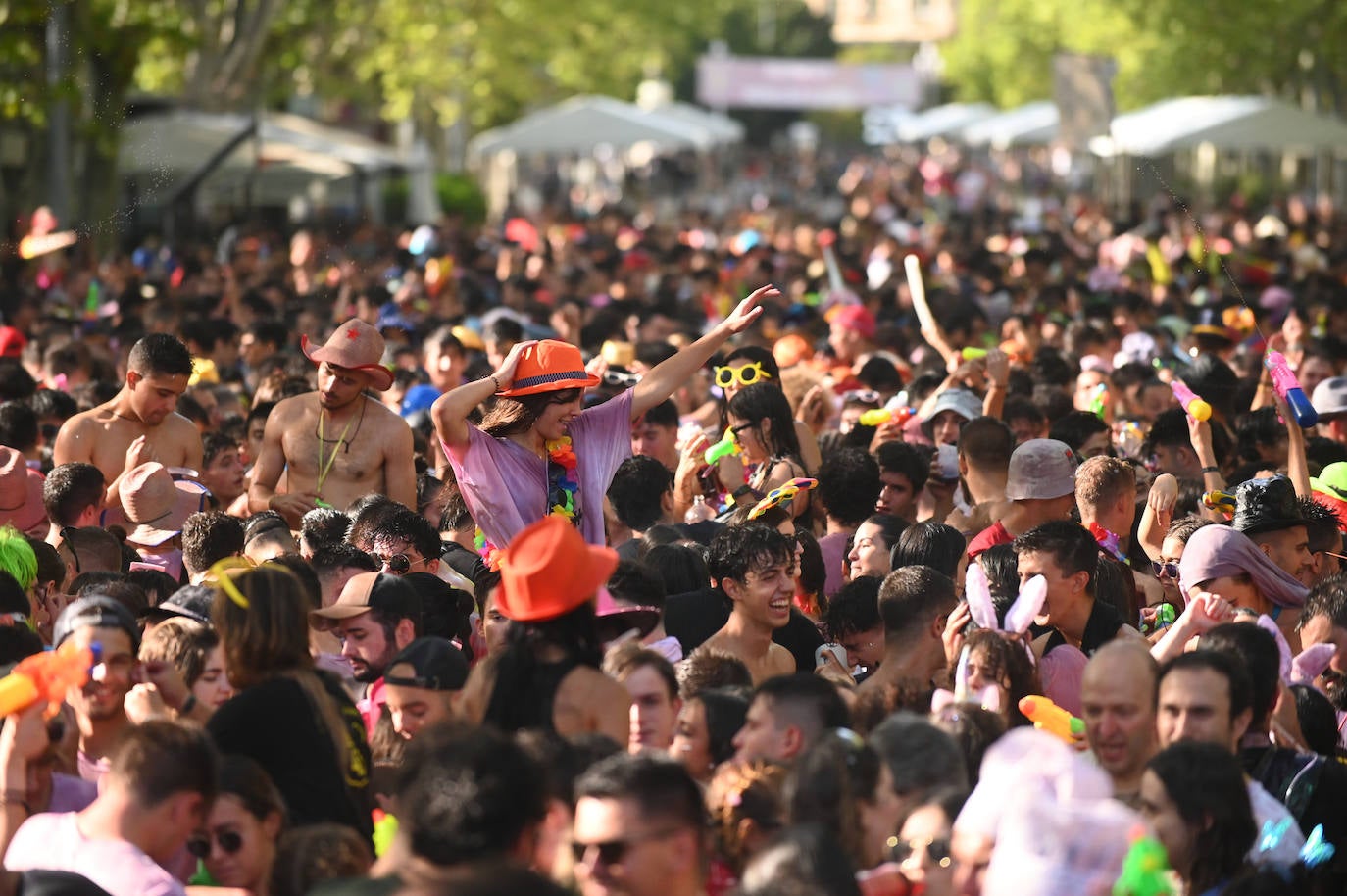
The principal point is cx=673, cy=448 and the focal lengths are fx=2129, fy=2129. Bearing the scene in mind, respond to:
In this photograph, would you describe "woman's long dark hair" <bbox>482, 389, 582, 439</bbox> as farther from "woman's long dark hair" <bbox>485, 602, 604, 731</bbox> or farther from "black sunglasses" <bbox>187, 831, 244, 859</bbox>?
"black sunglasses" <bbox>187, 831, 244, 859</bbox>

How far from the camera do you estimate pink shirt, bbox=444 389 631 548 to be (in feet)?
23.8

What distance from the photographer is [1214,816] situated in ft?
15.2

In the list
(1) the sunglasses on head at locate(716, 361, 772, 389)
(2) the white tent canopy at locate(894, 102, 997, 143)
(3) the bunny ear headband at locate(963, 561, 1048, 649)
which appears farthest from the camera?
(2) the white tent canopy at locate(894, 102, 997, 143)

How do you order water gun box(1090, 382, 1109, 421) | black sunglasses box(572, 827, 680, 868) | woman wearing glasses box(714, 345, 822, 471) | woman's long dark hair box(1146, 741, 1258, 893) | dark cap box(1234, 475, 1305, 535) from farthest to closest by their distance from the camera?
water gun box(1090, 382, 1109, 421), woman wearing glasses box(714, 345, 822, 471), dark cap box(1234, 475, 1305, 535), woman's long dark hair box(1146, 741, 1258, 893), black sunglasses box(572, 827, 680, 868)

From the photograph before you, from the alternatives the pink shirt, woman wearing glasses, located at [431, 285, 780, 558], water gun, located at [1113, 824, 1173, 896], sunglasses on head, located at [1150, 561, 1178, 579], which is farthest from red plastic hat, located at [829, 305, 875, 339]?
water gun, located at [1113, 824, 1173, 896]

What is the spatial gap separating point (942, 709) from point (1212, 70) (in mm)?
32223

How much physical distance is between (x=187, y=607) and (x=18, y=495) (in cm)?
248

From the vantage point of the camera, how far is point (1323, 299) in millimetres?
16750

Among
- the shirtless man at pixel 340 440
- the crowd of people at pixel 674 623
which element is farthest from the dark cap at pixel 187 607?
the shirtless man at pixel 340 440

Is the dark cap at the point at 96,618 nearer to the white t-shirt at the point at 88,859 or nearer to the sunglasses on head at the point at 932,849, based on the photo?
the white t-shirt at the point at 88,859

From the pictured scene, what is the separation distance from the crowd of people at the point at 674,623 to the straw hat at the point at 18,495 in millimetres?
21

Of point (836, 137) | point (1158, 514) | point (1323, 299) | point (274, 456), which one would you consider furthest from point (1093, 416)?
point (836, 137)

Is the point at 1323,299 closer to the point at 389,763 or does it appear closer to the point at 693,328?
the point at 693,328

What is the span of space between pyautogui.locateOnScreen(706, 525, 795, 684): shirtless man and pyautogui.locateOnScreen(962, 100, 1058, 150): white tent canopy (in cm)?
3250
